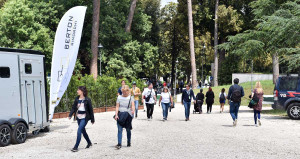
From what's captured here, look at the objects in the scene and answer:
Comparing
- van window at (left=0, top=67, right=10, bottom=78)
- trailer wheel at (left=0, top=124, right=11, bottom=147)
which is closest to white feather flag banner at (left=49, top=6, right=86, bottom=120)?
van window at (left=0, top=67, right=10, bottom=78)

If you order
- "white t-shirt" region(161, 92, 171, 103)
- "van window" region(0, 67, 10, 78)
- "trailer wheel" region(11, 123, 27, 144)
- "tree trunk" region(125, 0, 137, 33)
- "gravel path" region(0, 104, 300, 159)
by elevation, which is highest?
"tree trunk" region(125, 0, 137, 33)

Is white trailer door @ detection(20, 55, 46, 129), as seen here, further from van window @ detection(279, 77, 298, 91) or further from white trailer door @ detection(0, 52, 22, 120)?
van window @ detection(279, 77, 298, 91)

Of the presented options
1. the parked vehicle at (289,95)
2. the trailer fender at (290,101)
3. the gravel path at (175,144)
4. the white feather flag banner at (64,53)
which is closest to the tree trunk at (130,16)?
the parked vehicle at (289,95)

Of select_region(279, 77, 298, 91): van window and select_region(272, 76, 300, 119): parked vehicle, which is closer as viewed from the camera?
select_region(272, 76, 300, 119): parked vehicle

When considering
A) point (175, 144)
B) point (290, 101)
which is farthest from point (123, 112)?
point (290, 101)

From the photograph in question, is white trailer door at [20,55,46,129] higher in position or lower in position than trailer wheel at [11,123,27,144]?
higher

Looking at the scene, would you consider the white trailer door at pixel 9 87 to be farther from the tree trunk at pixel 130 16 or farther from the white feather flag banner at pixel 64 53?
the tree trunk at pixel 130 16

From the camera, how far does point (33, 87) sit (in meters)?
15.3

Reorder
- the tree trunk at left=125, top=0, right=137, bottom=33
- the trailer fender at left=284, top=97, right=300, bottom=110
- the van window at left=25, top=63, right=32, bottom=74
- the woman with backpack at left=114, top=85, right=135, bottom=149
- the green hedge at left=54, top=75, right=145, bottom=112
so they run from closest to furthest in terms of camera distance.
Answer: the woman with backpack at left=114, top=85, right=135, bottom=149 → the van window at left=25, top=63, right=32, bottom=74 → the trailer fender at left=284, top=97, right=300, bottom=110 → the green hedge at left=54, top=75, right=145, bottom=112 → the tree trunk at left=125, top=0, right=137, bottom=33

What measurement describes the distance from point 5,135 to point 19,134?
68cm

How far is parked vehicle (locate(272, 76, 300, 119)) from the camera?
2202 cm

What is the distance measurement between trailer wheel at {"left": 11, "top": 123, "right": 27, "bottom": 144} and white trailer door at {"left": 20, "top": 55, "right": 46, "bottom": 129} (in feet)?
2.48

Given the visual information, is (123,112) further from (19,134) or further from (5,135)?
(19,134)

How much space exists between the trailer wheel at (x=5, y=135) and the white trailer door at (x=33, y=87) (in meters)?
1.40
